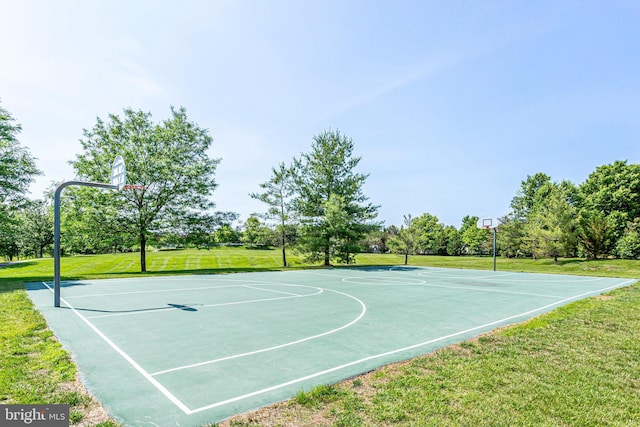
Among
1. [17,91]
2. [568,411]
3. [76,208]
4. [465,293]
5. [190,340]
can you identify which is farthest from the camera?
[76,208]

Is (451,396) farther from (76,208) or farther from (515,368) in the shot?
(76,208)

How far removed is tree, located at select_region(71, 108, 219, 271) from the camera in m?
20.1

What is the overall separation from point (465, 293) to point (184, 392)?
416 inches

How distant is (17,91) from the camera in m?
10.4

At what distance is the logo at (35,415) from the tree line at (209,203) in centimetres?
1724

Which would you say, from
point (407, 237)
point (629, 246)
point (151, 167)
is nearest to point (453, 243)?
point (629, 246)

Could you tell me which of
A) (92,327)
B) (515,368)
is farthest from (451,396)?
(92,327)

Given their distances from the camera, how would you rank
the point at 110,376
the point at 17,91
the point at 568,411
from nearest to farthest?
1. the point at 568,411
2. the point at 110,376
3. the point at 17,91

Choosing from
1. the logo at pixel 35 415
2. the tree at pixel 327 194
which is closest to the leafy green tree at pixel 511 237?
the tree at pixel 327 194

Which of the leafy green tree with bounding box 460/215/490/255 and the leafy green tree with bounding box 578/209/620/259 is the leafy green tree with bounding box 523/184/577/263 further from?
the leafy green tree with bounding box 460/215/490/255

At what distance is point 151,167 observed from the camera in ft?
66.3

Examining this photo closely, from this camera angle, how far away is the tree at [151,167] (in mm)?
20125

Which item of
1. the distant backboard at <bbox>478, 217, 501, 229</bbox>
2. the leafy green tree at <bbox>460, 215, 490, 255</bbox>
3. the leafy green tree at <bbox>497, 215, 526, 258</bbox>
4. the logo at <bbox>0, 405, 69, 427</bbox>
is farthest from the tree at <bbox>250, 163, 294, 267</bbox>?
the leafy green tree at <bbox>460, 215, 490, 255</bbox>

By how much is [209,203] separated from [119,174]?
45.3 ft
